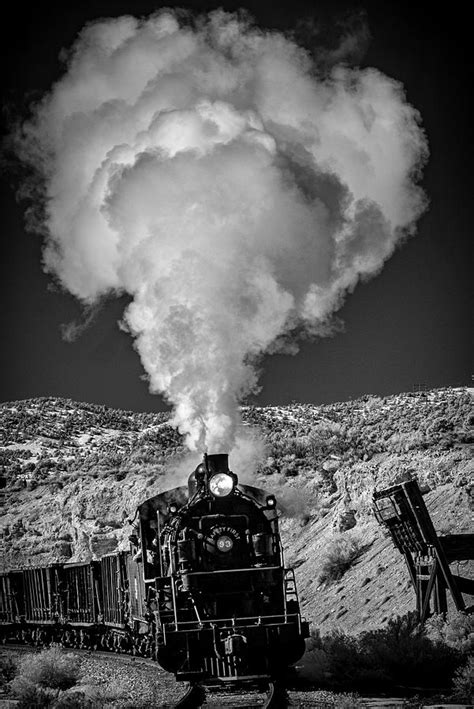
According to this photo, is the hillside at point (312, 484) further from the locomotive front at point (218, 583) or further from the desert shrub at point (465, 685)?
the desert shrub at point (465, 685)

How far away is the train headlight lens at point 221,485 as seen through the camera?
1788 centimetres

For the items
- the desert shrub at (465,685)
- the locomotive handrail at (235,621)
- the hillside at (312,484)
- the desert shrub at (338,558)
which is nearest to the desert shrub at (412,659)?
the desert shrub at (465,685)

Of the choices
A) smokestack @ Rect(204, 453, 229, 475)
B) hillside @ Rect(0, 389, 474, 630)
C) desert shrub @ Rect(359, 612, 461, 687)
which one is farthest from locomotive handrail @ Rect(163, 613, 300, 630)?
hillside @ Rect(0, 389, 474, 630)

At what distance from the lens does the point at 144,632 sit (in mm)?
18828

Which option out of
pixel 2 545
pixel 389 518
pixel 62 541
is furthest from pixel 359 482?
pixel 2 545

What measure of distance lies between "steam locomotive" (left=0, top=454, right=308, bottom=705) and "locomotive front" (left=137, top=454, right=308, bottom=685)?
19 millimetres

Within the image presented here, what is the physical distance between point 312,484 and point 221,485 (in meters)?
22.4

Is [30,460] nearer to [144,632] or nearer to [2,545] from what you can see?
[2,545]

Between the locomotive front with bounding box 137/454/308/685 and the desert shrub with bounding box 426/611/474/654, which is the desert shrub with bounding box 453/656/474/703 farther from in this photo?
the locomotive front with bounding box 137/454/308/685

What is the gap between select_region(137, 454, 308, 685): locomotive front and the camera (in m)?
16.2

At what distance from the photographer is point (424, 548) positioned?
2184 cm

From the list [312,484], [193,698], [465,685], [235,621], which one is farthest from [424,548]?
[312,484]

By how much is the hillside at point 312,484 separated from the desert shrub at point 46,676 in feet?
21.7

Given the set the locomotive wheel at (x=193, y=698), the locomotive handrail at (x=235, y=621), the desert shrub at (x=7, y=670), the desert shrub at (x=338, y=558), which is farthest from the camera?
the desert shrub at (x=338, y=558)
